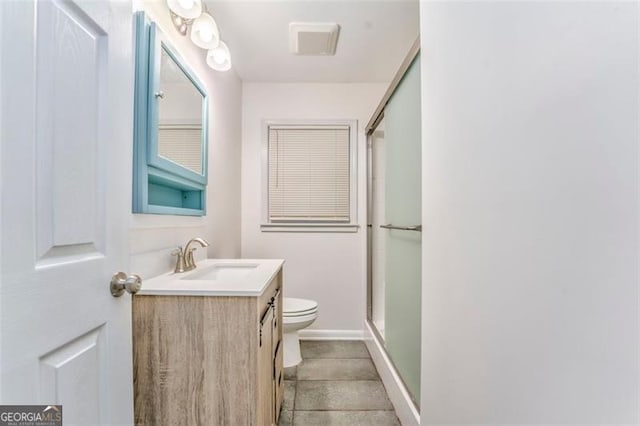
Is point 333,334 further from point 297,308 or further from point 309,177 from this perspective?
point 309,177

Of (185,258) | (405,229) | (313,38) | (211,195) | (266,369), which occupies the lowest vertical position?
(266,369)

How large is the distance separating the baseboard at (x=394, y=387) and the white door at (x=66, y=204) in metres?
1.17

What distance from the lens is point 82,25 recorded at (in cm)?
67

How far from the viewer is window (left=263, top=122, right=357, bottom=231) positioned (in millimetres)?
2717

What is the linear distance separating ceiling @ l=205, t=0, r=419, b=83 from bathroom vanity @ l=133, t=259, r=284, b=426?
1.65 m

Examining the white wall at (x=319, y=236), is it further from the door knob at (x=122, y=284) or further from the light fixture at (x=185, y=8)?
the door knob at (x=122, y=284)

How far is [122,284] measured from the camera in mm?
796

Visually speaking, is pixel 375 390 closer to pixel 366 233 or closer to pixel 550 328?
pixel 366 233

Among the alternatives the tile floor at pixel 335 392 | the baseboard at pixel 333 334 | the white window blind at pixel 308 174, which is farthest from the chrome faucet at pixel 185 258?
the baseboard at pixel 333 334

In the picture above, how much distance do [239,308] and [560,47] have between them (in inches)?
41.6

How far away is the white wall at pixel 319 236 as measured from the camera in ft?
8.96

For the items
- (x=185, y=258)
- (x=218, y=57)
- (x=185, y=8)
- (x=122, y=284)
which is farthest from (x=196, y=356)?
(x=218, y=57)

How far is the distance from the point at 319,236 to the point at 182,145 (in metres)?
1.53

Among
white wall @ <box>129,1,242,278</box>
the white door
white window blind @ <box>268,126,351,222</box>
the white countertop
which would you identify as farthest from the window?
the white door
